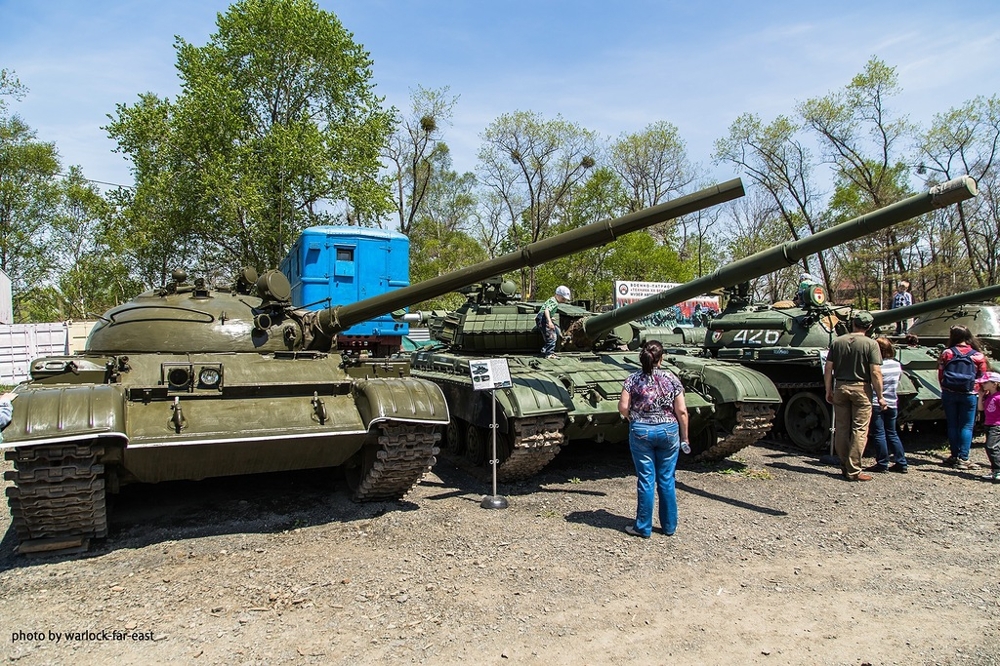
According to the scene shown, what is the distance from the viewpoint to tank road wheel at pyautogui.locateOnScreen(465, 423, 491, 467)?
8.21 metres

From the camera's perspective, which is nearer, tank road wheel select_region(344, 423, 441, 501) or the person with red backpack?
tank road wheel select_region(344, 423, 441, 501)

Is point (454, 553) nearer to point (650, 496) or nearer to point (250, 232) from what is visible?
point (650, 496)

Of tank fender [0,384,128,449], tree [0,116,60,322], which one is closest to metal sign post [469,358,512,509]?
tank fender [0,384,128,449]

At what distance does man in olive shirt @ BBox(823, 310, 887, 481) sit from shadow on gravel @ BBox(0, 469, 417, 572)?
5.05 meters

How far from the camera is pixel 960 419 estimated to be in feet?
28.2

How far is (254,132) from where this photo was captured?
22172 millimetres

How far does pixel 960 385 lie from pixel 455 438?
6269 millimetres

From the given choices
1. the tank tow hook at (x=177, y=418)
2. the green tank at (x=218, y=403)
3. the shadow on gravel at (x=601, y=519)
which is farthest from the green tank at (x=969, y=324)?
the tank tow hook at (x=177, y=418)

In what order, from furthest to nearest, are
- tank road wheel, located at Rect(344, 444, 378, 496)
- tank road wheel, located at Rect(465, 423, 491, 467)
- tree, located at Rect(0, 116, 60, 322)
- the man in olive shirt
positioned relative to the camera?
tree, located at Rect(0, 116, 60, 322), tank road wheel, located at Rect(465, 423, 491, 467), the man in olive shirt, tank road wheel, located at Rect(344, 444, 378, 496)

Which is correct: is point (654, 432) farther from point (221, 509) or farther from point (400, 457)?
point (221, 509)

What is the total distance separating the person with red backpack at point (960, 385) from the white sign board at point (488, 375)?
18.5 feet

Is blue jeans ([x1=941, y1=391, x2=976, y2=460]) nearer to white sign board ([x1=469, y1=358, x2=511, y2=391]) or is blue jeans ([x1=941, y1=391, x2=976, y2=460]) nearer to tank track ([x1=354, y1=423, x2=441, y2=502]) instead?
white sign board ([x1=469, y1=358, x2=511, y2=391])

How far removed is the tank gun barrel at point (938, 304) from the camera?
9406mm

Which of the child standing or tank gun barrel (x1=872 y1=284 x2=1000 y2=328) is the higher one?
tank gun barrel (x1=872 y1=284 x2=1000 y2=328)
